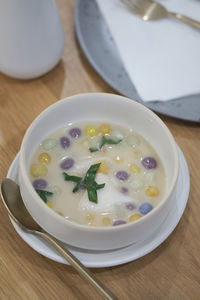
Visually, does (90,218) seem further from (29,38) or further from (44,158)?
(29,38)

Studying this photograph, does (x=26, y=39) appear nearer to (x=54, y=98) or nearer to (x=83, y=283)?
(x=54, y=98)

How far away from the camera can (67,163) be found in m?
0.94

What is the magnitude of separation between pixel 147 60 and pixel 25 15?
0.35 metres

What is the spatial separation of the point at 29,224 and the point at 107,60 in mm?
546

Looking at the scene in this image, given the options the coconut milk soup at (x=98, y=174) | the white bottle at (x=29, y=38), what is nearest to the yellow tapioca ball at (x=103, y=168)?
the coconut milk soup at (x=98, y=174)

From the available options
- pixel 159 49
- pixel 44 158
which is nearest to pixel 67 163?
pixel 44 158

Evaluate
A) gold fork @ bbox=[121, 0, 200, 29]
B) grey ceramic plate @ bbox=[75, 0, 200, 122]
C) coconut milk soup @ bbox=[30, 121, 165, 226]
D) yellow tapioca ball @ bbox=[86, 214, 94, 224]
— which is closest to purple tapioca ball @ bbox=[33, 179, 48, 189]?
coconut milk soup @ bbox=[30, 121, 165, 226]

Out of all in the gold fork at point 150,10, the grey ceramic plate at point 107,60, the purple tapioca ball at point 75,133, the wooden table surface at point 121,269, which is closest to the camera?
the wooden table surface at point 121,269

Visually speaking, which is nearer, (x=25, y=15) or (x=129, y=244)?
(x=129, y=244)

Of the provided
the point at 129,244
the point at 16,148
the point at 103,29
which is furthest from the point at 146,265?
the point at 103,29

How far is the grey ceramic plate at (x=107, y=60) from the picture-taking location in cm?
114

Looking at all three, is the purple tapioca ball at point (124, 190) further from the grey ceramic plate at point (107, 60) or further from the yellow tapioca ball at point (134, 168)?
the grey ceramic plate at point (107, 60)

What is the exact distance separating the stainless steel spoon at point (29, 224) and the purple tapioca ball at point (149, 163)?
0.24 meters

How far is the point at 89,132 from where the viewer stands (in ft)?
3.26
